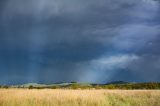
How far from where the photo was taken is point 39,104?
15.5 meters

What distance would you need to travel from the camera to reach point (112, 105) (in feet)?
53.9

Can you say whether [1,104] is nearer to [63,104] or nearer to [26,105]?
[26,105]

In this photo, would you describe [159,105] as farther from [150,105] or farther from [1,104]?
[1,104]

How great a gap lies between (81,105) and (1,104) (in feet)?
12.3

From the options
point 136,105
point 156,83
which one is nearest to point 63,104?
point 136,105

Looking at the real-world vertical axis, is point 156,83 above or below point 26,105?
above

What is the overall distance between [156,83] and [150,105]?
72.8m

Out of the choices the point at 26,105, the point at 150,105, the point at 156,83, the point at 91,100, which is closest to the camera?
the point at 26,105

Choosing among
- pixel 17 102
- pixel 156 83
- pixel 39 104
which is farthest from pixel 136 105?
pixel 156 83

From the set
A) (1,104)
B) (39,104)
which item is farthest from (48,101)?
(1,104)

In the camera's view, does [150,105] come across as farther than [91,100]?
No

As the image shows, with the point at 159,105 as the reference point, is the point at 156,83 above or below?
above

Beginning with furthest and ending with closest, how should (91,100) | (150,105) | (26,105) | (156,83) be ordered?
(156,83) → (91,100) → (150,105) → (26,105)

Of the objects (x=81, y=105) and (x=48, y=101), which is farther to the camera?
(x=48, y=101)
